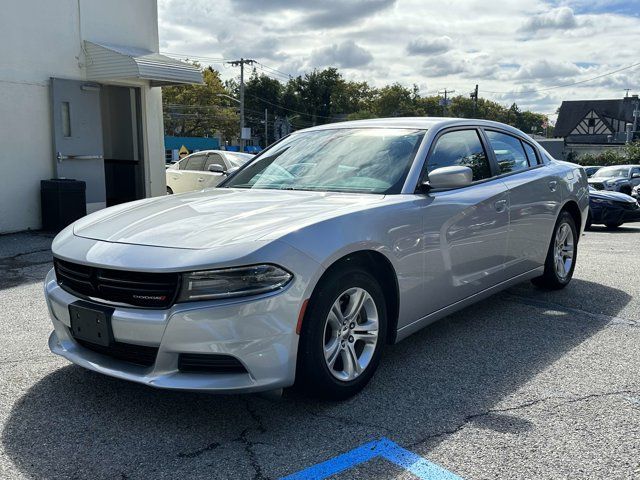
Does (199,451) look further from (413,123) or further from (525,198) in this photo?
(525,198)

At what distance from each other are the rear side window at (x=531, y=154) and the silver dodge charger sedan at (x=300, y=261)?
0.55 metres

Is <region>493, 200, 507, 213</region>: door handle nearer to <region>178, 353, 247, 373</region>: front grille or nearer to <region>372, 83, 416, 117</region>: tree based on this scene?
<region>178, 353, 247, 373</region>: front grille

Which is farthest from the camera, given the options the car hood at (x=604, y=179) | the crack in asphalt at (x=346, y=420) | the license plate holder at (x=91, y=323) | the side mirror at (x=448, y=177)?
the car hood at (x=604, y=179)

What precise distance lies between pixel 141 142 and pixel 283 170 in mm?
8833

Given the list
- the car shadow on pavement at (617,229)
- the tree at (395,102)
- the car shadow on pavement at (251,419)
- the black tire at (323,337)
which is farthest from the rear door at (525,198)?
the tree at (395,102)

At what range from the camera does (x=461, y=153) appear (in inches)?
181

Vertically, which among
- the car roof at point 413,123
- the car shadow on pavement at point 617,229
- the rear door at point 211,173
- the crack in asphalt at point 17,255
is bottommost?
the car shadow on pavement at point 617,229

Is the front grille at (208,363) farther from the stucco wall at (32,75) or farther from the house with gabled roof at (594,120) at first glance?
the house with gabled roof at (594,120)

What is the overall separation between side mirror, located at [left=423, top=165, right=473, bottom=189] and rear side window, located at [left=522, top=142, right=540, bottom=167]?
1.83m

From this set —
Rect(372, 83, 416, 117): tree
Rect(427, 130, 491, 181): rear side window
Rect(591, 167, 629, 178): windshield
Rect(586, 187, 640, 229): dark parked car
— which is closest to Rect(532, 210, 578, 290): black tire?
Rect(427, 130, 491, 181): rear side window

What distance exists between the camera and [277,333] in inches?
114

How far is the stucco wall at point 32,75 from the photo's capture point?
32.2 feet

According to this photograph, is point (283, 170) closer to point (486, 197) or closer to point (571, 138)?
A: point (486, 197)

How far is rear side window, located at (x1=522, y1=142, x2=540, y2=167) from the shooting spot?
218 inches
